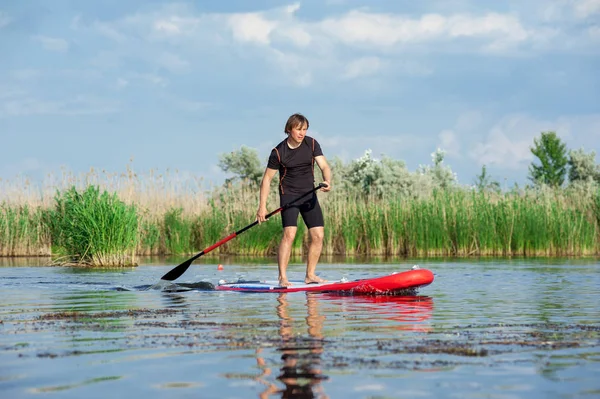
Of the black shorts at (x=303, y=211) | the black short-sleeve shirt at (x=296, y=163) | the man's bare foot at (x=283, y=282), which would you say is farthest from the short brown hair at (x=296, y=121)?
the man's bare foot at (x=283, y=282)

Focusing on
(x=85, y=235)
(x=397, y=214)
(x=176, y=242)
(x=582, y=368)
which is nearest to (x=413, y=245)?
(x=397, y=214)

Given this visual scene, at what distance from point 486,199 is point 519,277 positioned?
10233 millimetres

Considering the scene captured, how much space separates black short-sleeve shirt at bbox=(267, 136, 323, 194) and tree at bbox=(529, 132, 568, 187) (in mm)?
46544

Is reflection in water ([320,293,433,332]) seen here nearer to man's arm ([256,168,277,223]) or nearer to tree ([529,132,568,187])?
man's arm ([256,168,277,223])

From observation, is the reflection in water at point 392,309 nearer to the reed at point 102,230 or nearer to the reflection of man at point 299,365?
the reflection of man at point 299,365

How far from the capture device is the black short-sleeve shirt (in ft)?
40.0

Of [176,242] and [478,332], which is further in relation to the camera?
[176,242]

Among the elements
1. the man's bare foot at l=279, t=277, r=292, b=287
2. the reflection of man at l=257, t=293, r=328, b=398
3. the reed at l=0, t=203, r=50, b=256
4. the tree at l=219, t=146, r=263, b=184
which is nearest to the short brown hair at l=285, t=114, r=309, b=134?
the man's bare foot at l=279, t=277, r=292, b=287

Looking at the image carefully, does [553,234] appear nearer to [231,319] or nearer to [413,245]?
[413,245]

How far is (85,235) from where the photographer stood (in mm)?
20688

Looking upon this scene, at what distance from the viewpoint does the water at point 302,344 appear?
199 inches

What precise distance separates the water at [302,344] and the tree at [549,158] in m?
46.5

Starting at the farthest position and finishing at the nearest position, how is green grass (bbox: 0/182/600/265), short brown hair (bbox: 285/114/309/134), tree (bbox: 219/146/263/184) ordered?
tree (bbox: 219/146/263/184), green grass (bbox: 0/182/600/265), short brown hair (bbox: 285/114/309/134)

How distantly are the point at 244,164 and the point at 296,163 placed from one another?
29.2 metres
